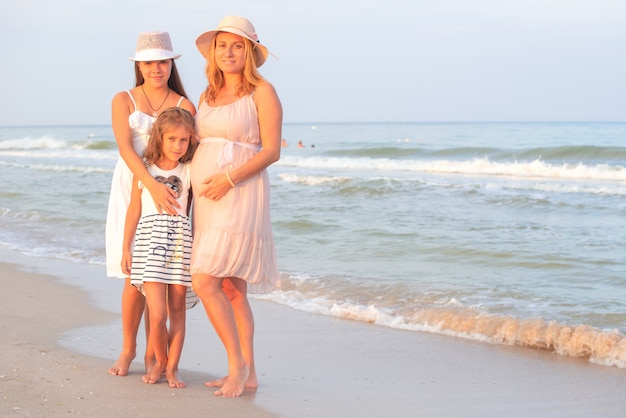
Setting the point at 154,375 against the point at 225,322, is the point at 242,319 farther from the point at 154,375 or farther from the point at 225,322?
the point at 154,375

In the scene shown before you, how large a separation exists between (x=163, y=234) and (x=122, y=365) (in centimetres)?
77

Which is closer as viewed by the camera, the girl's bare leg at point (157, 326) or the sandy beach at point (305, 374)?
the sandy beach at point (305, 374)

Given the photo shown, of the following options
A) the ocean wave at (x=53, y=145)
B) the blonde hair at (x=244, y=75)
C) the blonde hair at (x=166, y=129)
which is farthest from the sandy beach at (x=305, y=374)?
the ocean wave at (x=53, y=145)

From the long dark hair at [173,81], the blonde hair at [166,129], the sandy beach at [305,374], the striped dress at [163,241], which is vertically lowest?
the sandy beach at [305,374]

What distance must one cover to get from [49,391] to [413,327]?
2.68 metres

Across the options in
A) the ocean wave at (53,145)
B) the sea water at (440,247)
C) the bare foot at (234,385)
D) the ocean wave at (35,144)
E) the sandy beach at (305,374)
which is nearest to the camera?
the sandy beach at (305,374)

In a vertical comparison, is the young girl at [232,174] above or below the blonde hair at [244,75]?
below

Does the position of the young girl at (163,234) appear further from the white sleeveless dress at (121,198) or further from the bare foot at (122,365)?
the bare foot at (122,365)

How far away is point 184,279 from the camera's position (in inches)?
154

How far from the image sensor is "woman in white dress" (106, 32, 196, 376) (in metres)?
3.98

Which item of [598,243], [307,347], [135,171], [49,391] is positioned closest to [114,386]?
[49,391]

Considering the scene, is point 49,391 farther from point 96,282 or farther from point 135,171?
point 96,282

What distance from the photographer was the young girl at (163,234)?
385 centimetres

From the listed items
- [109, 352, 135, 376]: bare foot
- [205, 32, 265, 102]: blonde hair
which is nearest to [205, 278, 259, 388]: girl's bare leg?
[109, 352, 135, 376]: bare foot
